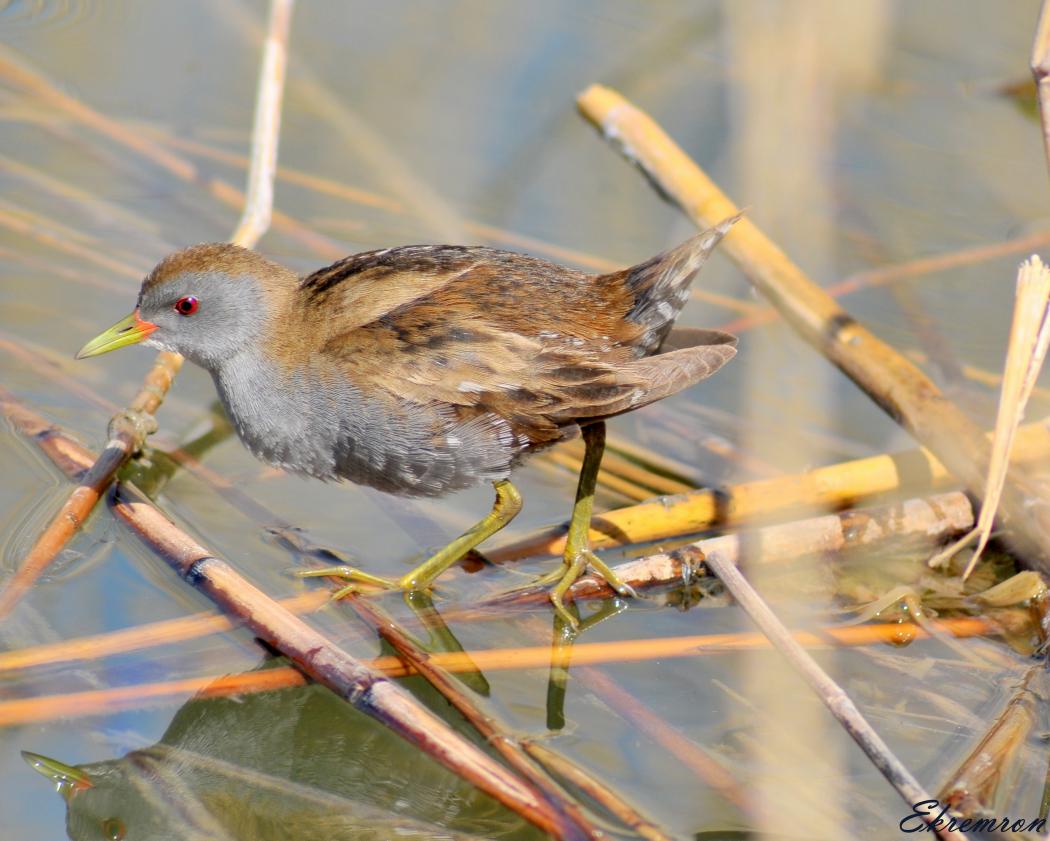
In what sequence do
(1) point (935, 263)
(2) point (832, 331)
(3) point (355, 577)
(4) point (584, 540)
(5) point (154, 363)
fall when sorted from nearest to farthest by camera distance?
1. (3) point (355, 577)
2. (4) point (584, 540)
3. (5) point (154, 363)
4. (2) point (832, 331)
5. (1) point (935, 263)

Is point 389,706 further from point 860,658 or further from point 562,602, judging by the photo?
point 860,658

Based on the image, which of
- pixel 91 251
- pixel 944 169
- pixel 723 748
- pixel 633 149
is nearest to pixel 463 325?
pixel 723 748

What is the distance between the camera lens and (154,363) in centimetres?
387

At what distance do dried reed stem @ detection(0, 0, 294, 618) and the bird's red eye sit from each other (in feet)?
1.19

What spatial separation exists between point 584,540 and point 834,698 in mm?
968

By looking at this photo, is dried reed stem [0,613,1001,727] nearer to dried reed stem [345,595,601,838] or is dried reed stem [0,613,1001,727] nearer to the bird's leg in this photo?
dried reed stem [345,595,601,838]

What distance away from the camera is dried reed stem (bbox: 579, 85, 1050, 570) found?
3.46 meters

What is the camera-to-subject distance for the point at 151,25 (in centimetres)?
554

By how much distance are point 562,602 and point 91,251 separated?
6.92 feet

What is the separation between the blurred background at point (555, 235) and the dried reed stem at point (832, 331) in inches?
4.2

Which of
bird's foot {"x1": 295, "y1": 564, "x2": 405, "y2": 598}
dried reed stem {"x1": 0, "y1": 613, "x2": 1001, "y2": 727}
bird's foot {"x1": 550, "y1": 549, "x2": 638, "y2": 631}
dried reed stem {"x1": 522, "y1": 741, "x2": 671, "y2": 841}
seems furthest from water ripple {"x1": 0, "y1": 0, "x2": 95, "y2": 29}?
dried reed stem {"x1": 522, "y1": 741, "x2": 671, "y2": 841}

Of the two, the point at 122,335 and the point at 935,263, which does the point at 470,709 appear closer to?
the point at 122,335

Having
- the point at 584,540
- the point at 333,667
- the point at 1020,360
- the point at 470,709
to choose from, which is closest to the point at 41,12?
the point at 584,540

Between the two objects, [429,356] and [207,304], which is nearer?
[429,356]
